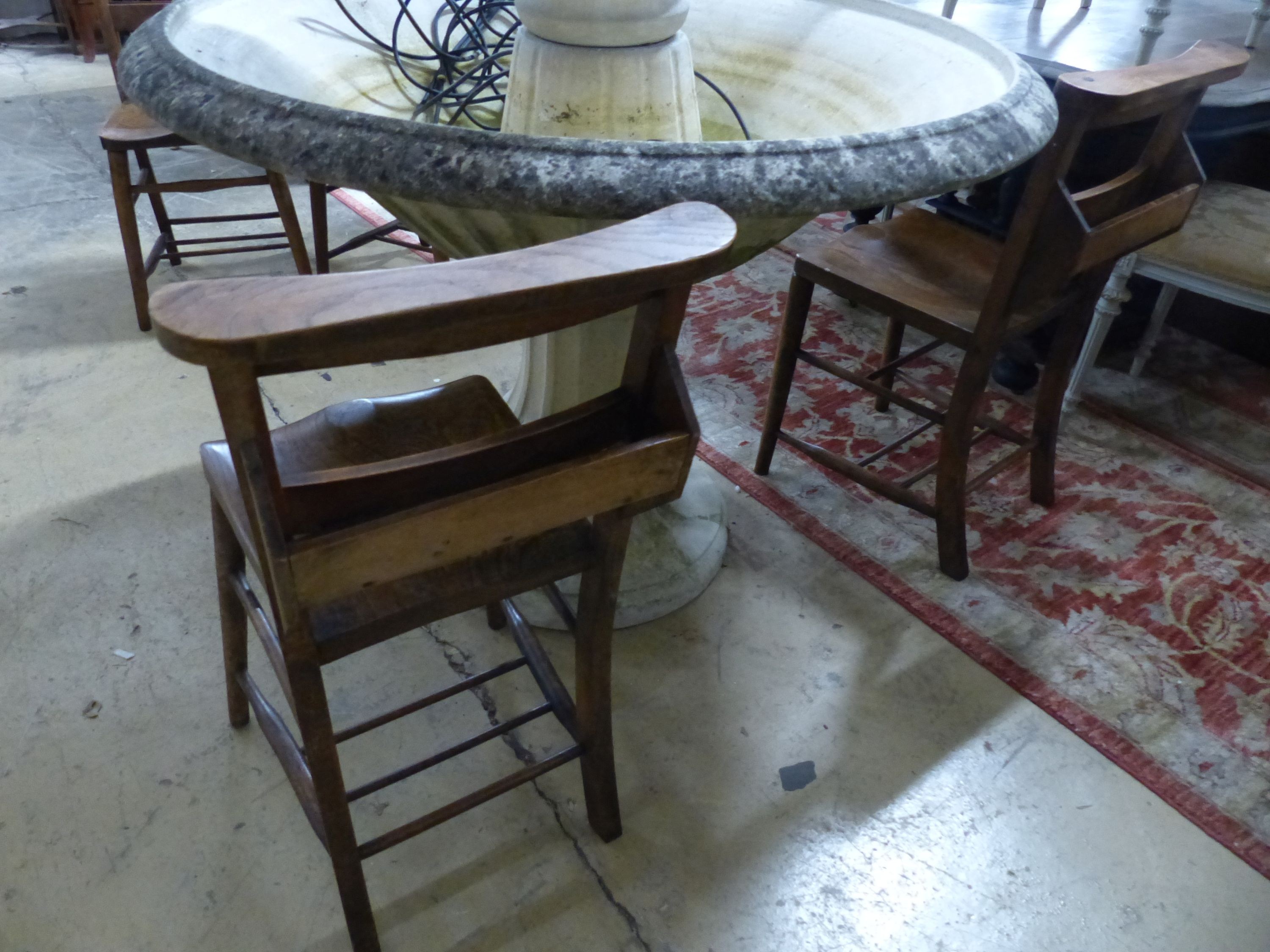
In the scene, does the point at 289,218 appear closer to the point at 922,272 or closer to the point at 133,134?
the point at 133,134

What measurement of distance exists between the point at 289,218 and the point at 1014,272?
5.45ft

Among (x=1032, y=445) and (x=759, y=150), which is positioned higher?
(x=759, y=150)

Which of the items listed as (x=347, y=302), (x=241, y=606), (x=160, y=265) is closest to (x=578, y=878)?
(x=241, y=606)

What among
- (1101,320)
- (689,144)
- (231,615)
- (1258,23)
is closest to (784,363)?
(1101,320)

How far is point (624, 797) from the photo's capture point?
1249 mm

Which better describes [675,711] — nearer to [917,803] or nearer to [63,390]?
[917,803]

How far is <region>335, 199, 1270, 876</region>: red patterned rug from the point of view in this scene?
4.51ft

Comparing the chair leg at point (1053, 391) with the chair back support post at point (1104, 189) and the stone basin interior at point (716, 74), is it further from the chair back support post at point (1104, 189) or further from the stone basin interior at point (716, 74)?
the stone basin interior at point (716, 74)

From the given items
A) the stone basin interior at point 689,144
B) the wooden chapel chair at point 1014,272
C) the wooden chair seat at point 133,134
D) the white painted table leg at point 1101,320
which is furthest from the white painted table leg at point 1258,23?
the wooden chair seat at point 133,134

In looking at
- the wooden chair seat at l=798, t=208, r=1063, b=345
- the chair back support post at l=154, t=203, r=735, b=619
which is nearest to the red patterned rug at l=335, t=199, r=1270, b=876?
the wooden chair seat at l=798, t=208, r=1063, b=345

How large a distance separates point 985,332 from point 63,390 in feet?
6.19

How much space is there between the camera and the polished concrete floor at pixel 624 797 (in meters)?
1.11

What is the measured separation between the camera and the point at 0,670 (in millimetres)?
1354

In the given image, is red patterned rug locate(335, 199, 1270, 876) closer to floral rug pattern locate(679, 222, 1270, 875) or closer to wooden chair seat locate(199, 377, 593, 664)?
floral rug pattern locate(679, 222, 1270, 875)
